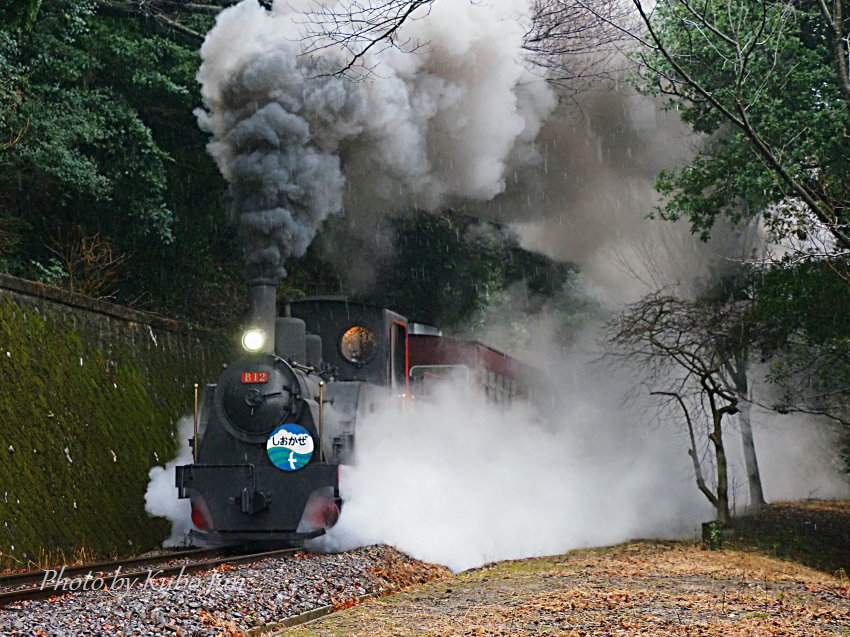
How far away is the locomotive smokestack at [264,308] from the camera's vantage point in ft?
35.0

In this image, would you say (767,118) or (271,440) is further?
(767,118)

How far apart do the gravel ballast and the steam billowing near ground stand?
1.99 metres

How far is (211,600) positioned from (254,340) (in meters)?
4.26

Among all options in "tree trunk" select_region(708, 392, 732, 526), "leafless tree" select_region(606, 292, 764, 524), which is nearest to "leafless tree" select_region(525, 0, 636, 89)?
"leafless tree" select_region(606, 292, 764, 524)

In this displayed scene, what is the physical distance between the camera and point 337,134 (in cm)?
1231

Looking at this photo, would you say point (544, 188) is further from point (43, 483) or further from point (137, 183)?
point (43, 483)

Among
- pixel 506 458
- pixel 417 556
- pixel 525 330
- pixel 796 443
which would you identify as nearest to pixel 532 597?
pixel 417 556

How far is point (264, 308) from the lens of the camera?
10688 millimetres

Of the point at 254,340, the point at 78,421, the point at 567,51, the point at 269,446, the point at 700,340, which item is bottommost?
the point at 269,446

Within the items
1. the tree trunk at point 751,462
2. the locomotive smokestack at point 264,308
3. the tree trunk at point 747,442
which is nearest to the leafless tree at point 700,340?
the tree trunk at point 747,442

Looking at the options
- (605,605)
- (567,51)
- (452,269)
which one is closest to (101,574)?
(605,605)

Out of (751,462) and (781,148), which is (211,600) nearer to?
(781,148)

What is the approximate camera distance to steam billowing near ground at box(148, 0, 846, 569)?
1152 cm

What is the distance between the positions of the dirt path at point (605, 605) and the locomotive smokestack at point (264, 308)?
3175mm
